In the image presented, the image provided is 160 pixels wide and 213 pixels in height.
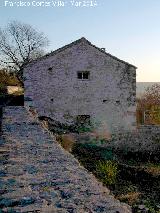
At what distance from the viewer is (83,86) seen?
1021 inches

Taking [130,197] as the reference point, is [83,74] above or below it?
above

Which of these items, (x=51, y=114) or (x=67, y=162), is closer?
(x=67, y=162)

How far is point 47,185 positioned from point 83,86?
22120mm

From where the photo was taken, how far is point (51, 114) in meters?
25.7

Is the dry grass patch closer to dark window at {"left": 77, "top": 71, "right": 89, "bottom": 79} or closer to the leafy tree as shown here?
dark window at {"left": 77, "top": 71, "right": 89, "bottom": 79}

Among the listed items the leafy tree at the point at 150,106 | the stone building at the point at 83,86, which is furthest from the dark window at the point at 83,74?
the leafy tree at the point at 150,106

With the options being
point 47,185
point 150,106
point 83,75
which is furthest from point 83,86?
point 47,185

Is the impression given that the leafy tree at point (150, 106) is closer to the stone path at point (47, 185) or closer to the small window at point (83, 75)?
the small window at point (83, 75)

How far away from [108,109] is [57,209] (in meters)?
23.2

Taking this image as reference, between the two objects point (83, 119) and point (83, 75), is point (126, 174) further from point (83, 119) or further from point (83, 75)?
point (83, 75)

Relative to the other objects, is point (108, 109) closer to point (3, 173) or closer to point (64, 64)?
point (64, 64)

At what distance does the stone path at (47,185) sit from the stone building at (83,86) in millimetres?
19286

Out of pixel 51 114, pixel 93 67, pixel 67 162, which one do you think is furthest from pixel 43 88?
pixel 67 162

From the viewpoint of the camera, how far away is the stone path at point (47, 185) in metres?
3.24
